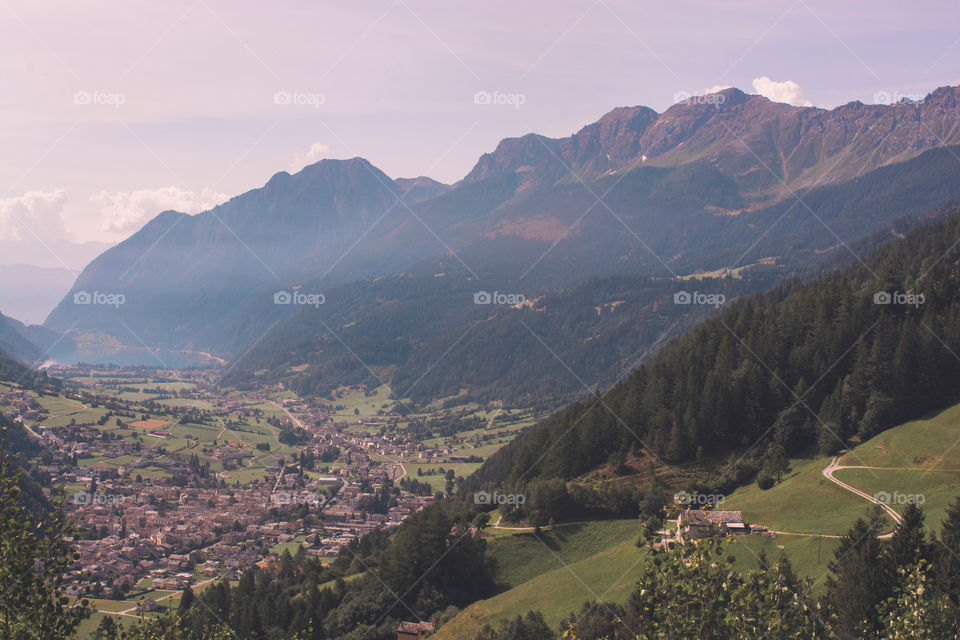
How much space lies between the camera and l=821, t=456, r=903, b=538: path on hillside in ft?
137

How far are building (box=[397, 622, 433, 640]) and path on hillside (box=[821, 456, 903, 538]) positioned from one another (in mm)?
29685

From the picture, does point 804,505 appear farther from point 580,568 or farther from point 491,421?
point 491,421

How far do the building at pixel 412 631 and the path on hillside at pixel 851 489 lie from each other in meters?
29.7

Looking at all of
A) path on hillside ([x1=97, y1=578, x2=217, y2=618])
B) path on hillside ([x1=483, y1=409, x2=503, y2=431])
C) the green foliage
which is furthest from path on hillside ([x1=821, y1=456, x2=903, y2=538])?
path on hillside ([x1=483, y1=409, x2=503, y2=431])

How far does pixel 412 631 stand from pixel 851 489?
32.7 m

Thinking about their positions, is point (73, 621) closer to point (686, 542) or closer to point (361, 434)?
point (686, 542)

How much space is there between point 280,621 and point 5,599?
40.5 meters

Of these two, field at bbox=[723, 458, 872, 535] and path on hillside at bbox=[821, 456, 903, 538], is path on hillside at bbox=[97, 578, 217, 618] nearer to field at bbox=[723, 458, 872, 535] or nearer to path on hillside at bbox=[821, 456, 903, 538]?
field at bbox=[723, 458, 872, 535]

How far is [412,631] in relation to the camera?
46.8m

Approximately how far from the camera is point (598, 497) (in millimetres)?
61312

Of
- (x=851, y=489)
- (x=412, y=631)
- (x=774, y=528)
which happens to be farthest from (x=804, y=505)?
(x=412, y=631)

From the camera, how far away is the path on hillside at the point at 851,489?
41691mm

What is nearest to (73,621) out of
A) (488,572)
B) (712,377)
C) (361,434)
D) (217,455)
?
(488,572)

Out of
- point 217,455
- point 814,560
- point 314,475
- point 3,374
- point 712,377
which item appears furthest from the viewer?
point 3,374
